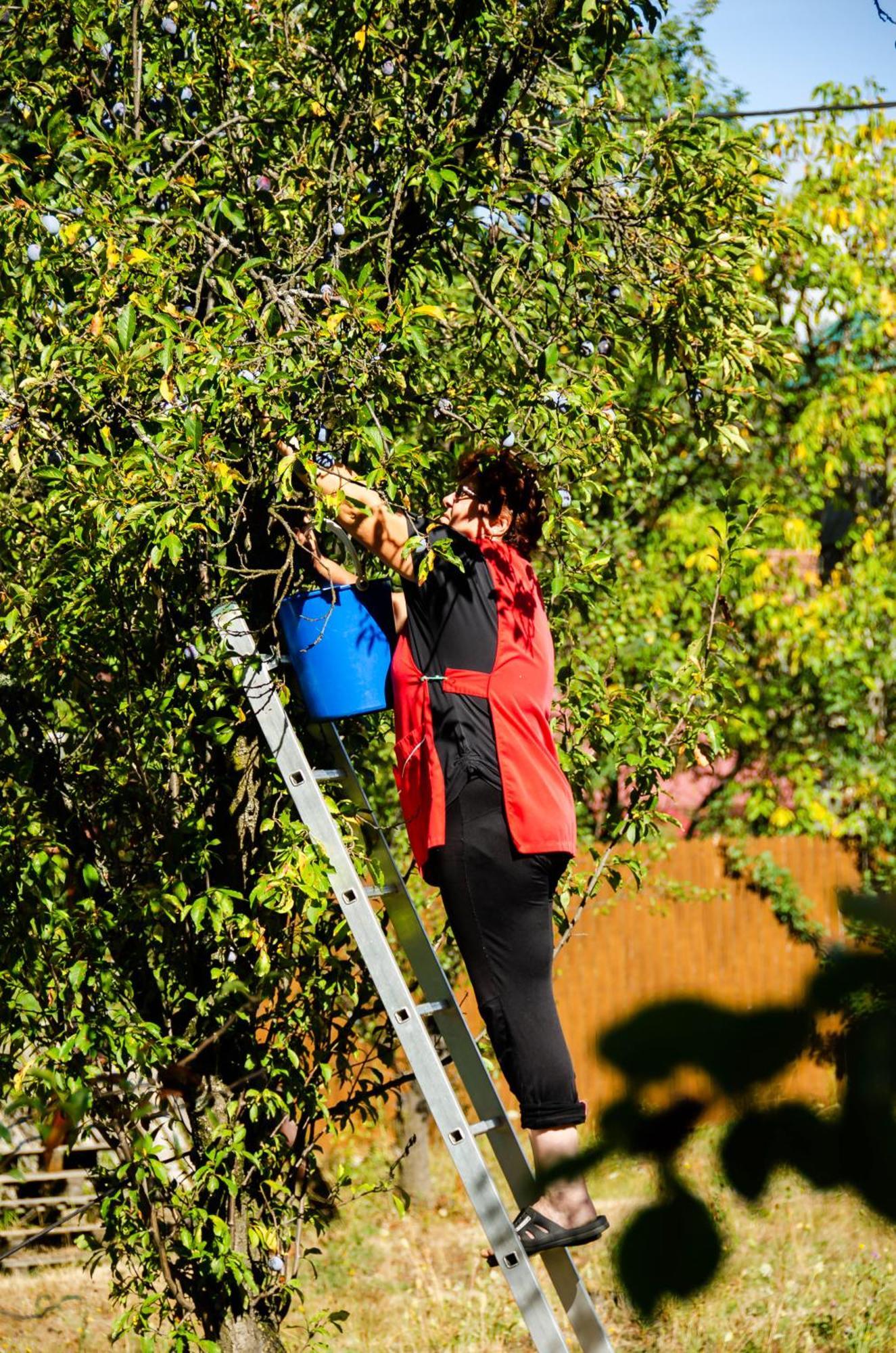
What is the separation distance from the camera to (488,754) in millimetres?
2943

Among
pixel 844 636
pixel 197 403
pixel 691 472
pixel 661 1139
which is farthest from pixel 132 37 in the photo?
pixel 844 636

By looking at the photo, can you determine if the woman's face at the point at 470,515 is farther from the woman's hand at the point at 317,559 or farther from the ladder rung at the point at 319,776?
the ladder rung at the point at 319,776

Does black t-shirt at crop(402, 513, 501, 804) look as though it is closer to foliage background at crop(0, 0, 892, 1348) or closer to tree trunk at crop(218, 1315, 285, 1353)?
foliage background at crop(0, 0, 892, 1348)

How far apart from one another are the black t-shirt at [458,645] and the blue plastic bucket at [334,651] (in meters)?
0.11

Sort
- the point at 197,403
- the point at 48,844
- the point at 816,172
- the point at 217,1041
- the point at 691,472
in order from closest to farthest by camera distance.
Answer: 1. the point at 197,403
2. the point at 48,844
3. the point at 217,1041
4. the point at 691,472
5. the point at 816,172

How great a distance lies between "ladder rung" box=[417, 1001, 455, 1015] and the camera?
2998mm

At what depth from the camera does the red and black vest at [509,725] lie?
9.55 feet

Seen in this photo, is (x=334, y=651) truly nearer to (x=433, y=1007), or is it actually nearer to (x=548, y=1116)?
(x=433, y=1007)

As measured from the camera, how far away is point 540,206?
11.2 feet

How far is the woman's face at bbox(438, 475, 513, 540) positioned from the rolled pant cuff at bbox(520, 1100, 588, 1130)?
4.00ft

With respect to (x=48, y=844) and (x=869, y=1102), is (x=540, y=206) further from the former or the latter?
(x=869, y=1102)

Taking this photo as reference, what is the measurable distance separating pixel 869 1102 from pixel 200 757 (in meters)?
2.87

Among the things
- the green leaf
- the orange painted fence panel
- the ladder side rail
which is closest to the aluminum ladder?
the ladder side rail

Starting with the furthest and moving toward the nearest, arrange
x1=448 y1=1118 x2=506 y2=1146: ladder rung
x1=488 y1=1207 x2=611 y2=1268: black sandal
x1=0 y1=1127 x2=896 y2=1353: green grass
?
x1=0 y1=1127 x2=896 y2=1353: green grass < x1=448 y1=1118 x2=506 y2=1146: ladder rung < x1=488 y1=1207 x2=611 y2=1268: black sandal
